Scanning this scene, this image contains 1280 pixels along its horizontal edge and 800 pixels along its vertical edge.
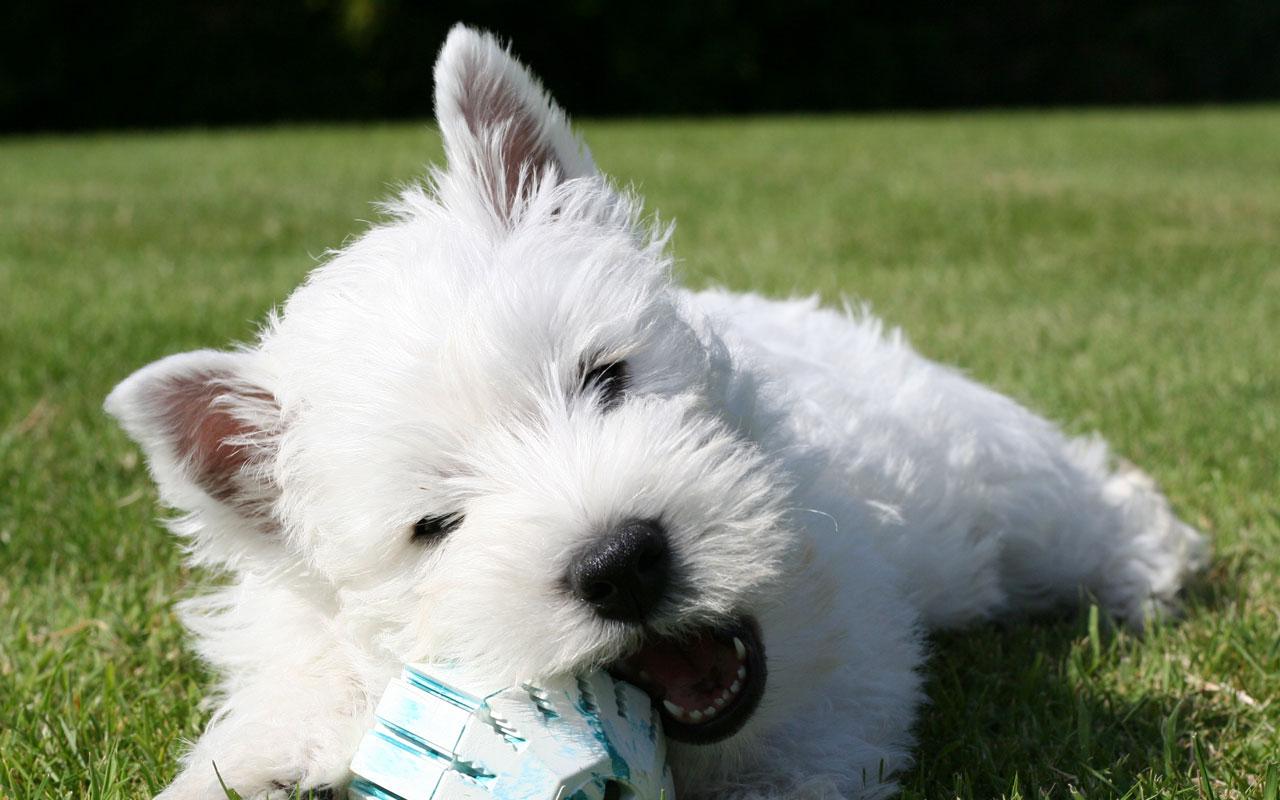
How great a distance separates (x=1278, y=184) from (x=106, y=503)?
1129 centimetres

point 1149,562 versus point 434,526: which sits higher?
point 434,526

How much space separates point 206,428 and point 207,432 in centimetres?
1

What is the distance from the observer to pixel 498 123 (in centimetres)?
302

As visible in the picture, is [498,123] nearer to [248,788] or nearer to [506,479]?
[506,479]

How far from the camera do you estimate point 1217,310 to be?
7.19m

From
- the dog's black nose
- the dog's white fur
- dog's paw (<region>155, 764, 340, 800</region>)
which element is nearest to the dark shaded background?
the dog's white fur

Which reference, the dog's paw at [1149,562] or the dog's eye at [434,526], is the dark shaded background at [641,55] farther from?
the dog's eye at [434,526]

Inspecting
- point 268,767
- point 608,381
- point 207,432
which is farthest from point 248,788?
point 608,381

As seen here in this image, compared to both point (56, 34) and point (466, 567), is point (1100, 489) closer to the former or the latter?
point (466, 567)

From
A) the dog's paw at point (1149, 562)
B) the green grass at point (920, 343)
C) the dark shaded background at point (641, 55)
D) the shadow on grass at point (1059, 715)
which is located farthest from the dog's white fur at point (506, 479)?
the dark shaded background at point (641, 55)

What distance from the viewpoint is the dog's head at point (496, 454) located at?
2.29 metres

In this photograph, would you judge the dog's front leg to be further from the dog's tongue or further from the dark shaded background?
the dark shaded background

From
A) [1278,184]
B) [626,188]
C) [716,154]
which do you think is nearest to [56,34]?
[716,154]

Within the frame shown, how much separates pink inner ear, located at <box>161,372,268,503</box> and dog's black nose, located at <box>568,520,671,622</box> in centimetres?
95
